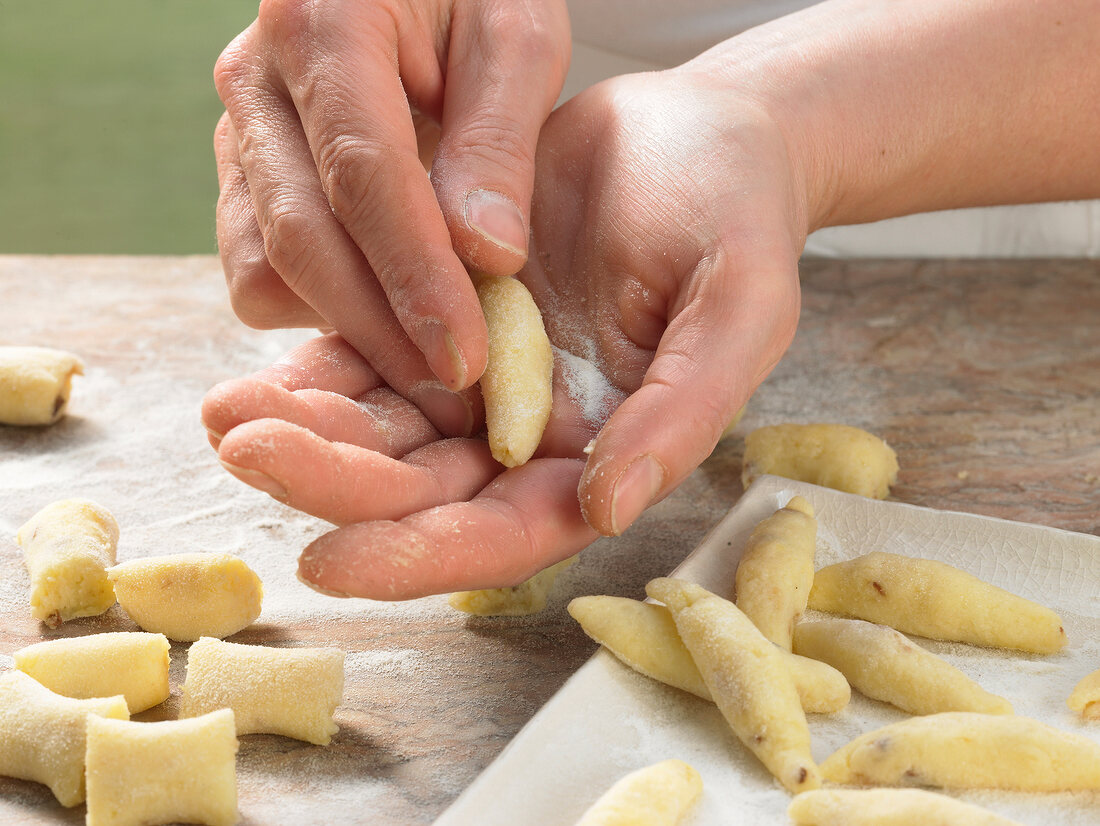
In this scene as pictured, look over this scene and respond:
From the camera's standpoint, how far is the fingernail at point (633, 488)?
3.20 feet

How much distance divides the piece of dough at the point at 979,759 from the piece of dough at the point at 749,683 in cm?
5

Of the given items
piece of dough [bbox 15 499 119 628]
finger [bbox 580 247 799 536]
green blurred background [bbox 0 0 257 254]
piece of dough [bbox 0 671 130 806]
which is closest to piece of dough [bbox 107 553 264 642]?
piece of dough [bbox 15 499 119 628]

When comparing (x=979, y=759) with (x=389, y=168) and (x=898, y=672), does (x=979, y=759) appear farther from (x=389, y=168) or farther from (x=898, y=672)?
(x=389, y=168)

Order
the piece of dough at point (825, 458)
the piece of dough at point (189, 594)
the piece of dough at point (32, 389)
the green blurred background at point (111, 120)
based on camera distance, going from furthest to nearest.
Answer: the green blurred background at point (111, 120), the piece of dough at point (32, 389), the piece of dough at point (825, 458), the piece of dough at point (189, 594)

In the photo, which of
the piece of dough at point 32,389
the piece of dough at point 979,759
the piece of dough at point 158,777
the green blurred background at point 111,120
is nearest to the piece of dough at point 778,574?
the piece of dough at point 979,759

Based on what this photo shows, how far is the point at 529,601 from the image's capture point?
1169 millimetres

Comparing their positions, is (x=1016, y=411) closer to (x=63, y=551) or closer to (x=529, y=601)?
(x=529, y=601)

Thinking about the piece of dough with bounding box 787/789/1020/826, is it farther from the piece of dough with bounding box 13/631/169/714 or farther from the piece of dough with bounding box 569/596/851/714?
the piece of dough with bounding box 13/631/169/714

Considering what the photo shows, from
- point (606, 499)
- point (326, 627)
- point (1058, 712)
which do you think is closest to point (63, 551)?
point (326, 627)

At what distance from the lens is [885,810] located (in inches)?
30.7

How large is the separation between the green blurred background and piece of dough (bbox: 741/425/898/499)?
4.35 meters

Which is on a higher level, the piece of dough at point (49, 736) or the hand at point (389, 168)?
the hand at point (389, 168)

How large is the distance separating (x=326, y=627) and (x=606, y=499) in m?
0.38

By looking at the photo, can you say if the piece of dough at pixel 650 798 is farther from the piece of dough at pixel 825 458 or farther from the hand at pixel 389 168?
the piece of dough at pixel 825 458
